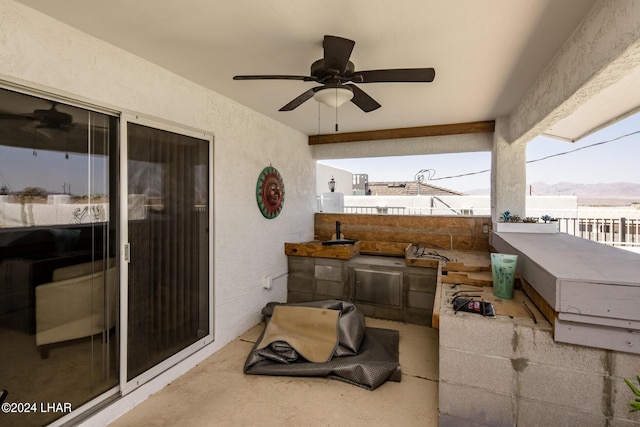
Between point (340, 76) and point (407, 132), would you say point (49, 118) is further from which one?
point (407, 132)

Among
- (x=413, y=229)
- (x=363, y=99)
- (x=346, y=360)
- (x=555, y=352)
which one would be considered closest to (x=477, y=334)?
(x=555, y=352)

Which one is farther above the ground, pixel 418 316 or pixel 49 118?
pixel 49 118

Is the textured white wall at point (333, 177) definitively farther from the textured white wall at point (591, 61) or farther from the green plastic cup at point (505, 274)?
the green plastic cup at point (505, 274)

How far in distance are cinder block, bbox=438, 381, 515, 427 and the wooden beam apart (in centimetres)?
326

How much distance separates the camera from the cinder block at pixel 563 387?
1.54 metres

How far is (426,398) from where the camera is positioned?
7.50ft

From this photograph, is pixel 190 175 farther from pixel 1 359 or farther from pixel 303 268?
pixel 303 268

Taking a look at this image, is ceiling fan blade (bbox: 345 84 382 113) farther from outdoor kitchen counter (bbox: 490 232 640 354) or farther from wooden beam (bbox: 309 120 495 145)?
wooden beam (bbox: 309 120 495 145)

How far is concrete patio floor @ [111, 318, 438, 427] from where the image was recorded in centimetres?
204

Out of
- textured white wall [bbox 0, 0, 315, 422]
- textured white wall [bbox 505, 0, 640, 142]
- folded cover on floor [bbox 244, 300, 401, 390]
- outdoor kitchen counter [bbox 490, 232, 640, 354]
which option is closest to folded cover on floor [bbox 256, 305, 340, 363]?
folded cover on floor [bbox 244, 300, 401, 390]

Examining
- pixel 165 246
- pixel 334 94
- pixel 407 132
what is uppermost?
pixel 407 132

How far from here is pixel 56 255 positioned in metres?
1.75

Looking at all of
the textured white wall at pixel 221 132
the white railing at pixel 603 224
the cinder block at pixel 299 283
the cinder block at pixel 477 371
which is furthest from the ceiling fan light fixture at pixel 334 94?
the white railing at pixel 603 224

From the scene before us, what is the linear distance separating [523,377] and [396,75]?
1961mm
